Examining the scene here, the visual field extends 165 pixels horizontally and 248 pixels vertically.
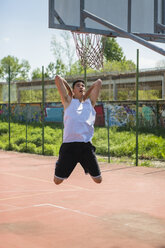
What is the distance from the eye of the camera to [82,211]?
6.33m

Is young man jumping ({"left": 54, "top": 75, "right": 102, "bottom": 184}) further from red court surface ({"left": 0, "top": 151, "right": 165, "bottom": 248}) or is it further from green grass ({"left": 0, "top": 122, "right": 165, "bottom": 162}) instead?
green grass ({"left": 0, "top": 122, "right": 165, "bottom": 162})

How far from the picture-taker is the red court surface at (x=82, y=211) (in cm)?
491

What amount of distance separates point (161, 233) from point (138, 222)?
21.5 inches

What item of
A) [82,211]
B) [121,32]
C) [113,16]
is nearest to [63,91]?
[82,211]

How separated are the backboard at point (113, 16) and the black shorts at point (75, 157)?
11.0 feet

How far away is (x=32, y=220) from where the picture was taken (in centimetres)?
578

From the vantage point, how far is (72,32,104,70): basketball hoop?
8.61m

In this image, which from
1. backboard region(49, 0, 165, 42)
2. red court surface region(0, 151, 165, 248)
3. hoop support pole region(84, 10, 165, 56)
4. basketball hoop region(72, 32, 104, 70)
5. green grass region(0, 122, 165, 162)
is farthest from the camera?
green grass region(0, 122, 165, 162)

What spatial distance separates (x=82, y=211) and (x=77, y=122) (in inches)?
66.6

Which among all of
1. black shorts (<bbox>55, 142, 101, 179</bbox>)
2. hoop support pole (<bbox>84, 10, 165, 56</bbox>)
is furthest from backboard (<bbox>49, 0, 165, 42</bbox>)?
black shorts (<bbox>55, 142, 101, 179</bbox>)

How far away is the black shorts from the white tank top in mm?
76

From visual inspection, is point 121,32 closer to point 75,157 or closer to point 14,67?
point 75,157

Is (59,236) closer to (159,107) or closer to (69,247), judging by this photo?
(69,247)

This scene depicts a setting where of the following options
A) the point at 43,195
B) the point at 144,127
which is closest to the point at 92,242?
the point at 43,195
